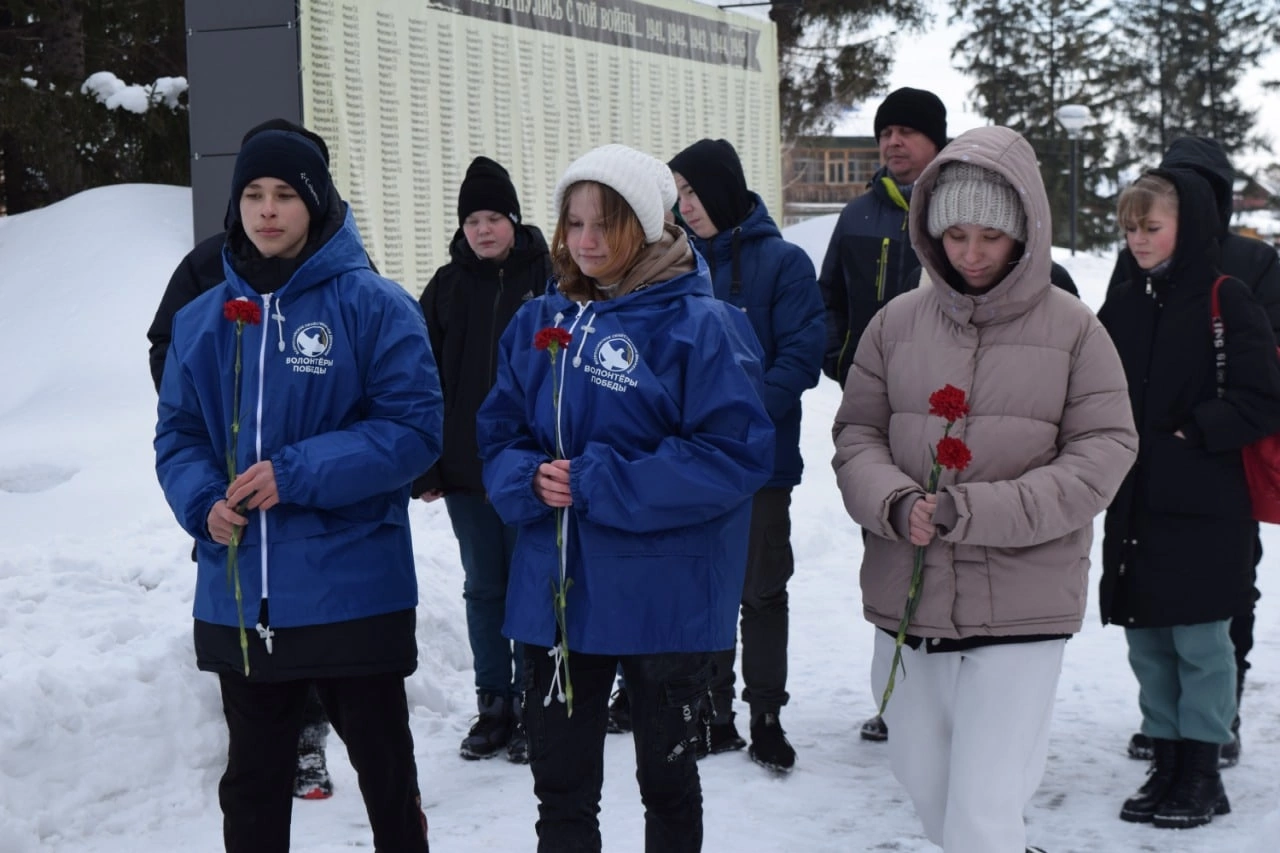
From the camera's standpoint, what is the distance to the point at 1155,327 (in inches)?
179

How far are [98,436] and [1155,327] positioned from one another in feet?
17.0

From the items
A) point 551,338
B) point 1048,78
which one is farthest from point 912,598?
point 1048,78

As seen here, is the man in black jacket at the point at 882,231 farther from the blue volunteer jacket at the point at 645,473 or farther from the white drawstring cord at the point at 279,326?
the white drawstring cord at the point at 279,326

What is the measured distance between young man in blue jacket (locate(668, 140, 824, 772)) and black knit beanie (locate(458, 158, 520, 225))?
1.95ft

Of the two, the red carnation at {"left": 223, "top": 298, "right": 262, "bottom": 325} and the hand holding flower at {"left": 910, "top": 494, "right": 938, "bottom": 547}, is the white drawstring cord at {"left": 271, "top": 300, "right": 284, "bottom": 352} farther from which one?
the hand holding flower at {"left": 910, "top": 494, "right": 938, "bottom": 547}

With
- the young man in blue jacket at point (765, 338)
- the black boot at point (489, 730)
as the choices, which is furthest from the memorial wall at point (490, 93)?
the black boot at point (489, 730)

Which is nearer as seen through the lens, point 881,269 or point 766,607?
point 766,607

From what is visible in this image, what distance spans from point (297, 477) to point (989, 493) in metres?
1.53

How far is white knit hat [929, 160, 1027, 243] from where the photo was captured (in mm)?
3441

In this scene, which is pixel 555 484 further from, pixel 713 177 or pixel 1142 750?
pixel 1142 750

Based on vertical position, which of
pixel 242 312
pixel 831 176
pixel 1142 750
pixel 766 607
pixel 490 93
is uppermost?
pixel 831 176

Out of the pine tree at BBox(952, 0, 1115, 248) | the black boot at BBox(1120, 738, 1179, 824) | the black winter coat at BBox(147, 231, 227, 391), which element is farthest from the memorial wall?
the pine tree at BBox(952, 0, 1115, 248)

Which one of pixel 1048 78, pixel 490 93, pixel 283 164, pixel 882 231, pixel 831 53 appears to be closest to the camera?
pixel 283 164

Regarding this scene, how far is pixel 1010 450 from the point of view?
11.2 feet
